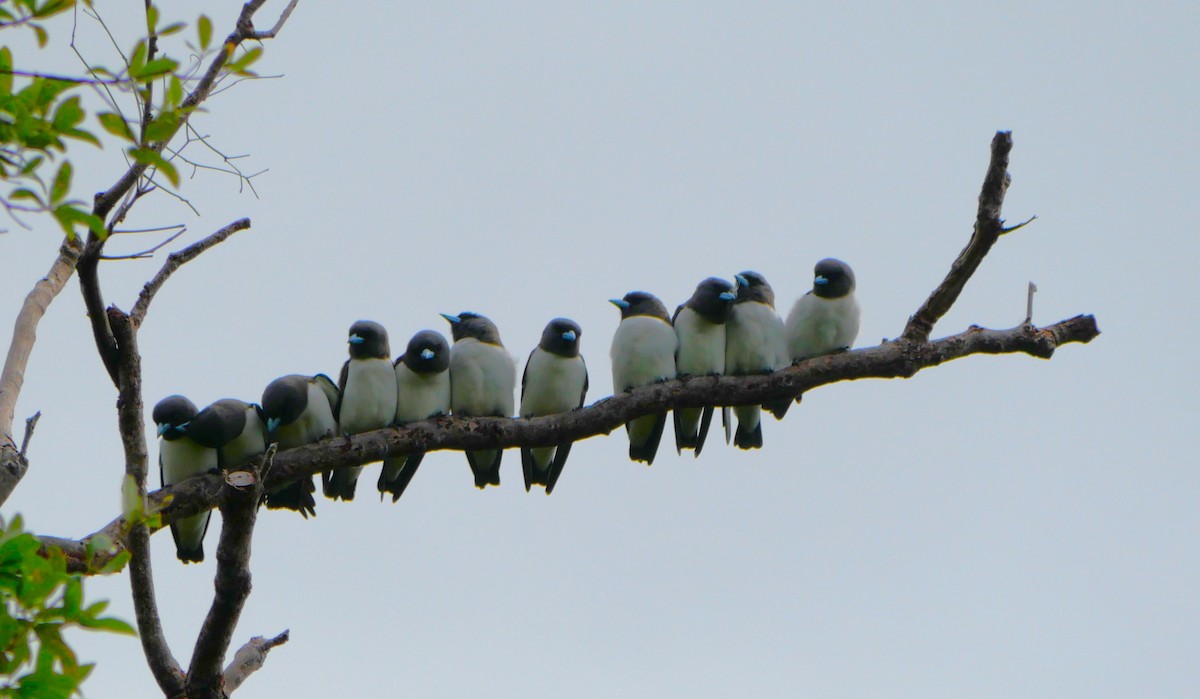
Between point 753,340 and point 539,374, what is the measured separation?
164cm

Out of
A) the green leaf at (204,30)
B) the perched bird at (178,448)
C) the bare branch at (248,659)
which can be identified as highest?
the green leaf at (204,30)

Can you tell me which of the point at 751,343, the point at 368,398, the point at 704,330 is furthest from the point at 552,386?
the point at 751,343

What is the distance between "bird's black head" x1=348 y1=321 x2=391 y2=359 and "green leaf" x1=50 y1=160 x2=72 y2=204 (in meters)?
5.55

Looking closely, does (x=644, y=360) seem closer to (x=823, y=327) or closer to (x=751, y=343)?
(x=751, y=343)

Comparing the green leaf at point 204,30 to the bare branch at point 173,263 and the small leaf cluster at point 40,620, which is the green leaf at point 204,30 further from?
the bare branch at point 173,263

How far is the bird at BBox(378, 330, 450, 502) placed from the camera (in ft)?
26.9

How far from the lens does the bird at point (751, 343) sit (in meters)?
8.49

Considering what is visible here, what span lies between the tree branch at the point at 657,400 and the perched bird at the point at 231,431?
2.13ft

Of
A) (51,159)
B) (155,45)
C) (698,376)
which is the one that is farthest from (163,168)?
(698,376)

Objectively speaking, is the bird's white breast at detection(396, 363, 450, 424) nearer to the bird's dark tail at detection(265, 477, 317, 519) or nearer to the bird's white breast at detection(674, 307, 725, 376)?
the bird's dark tail at detection(265, 477, 317, 519)

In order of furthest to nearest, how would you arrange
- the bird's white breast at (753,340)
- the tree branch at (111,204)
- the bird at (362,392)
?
the bird's white breast at (753,340), the bird at (362,392), the tree branch at (111,204)

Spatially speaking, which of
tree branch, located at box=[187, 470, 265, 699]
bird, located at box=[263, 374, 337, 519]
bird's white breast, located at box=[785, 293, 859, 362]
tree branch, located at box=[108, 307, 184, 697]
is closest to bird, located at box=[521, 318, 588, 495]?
bird, located at box=[263, 374, 337, 519]

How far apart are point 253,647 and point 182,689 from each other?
633 millimetres

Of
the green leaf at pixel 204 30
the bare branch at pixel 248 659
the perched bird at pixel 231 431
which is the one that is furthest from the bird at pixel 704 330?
the green leaf at pixel 204 30
